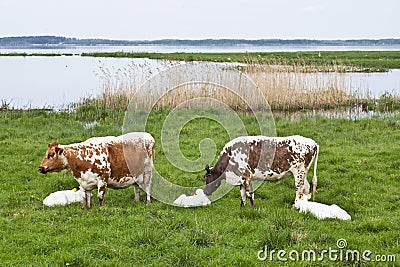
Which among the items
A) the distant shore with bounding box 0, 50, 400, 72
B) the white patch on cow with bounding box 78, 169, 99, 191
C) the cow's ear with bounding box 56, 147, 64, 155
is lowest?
the white patch on cow with bounding box 78, 169, 99, 191

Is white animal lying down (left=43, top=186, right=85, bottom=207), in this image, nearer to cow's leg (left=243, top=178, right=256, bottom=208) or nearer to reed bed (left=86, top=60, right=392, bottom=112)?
cow's leg (left=243, top=178, right=256, bottom=208)

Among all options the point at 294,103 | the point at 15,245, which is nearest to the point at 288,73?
the point at 294,103

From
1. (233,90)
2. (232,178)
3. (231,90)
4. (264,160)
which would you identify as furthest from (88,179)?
(233,90)

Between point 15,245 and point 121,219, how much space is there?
1900 millimetres

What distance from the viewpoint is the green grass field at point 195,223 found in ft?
23.3

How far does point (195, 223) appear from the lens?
27.6ft

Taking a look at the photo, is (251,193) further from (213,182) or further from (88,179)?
(88,179)

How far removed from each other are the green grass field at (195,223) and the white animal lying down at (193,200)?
19 centimetres

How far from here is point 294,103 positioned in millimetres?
23562

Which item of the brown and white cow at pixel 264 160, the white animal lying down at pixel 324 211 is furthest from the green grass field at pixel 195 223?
the brown and white cow at pixel 264 160

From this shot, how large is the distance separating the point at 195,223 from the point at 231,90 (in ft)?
48.4

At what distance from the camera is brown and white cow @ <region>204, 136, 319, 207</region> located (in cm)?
988

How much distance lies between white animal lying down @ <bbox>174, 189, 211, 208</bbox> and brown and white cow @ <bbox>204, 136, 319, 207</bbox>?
24.5 inches

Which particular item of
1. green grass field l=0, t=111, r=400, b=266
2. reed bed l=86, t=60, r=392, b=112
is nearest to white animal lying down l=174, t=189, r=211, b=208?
green grass field l=0, t=111, r=400, b=266
